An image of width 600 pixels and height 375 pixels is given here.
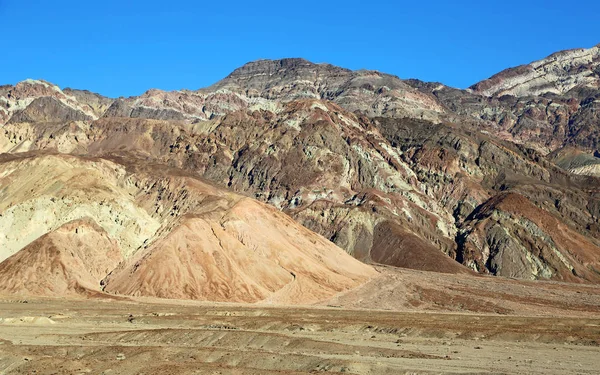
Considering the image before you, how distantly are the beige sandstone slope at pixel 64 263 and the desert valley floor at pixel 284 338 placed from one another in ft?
30.4

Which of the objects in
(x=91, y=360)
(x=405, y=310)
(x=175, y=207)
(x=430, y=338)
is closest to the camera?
(x=91, y=360)

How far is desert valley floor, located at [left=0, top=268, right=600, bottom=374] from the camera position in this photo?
54562mm

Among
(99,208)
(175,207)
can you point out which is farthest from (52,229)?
(175,207)

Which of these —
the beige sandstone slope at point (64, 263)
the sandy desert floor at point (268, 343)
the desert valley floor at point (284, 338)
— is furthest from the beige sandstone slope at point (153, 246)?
the sandy desert floor at point (268, 343)

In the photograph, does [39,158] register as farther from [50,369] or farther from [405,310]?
[50,369]

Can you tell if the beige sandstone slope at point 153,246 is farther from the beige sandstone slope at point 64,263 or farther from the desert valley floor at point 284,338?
the desert valley floor at point 284,338

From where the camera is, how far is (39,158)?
171 metres

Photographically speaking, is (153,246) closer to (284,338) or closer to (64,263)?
(64,263)

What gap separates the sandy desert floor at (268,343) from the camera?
54.1m

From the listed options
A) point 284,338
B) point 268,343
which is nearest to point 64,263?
point 284,338

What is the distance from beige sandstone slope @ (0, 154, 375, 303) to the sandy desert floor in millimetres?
17014

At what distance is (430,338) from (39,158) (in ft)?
383

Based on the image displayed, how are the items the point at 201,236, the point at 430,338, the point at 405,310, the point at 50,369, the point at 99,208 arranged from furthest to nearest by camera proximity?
the point at 99,208 → the point at 201,236 → the point at 405,310 → the point at 430,338 → the point at 50,369

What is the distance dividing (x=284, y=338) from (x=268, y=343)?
2.02m
